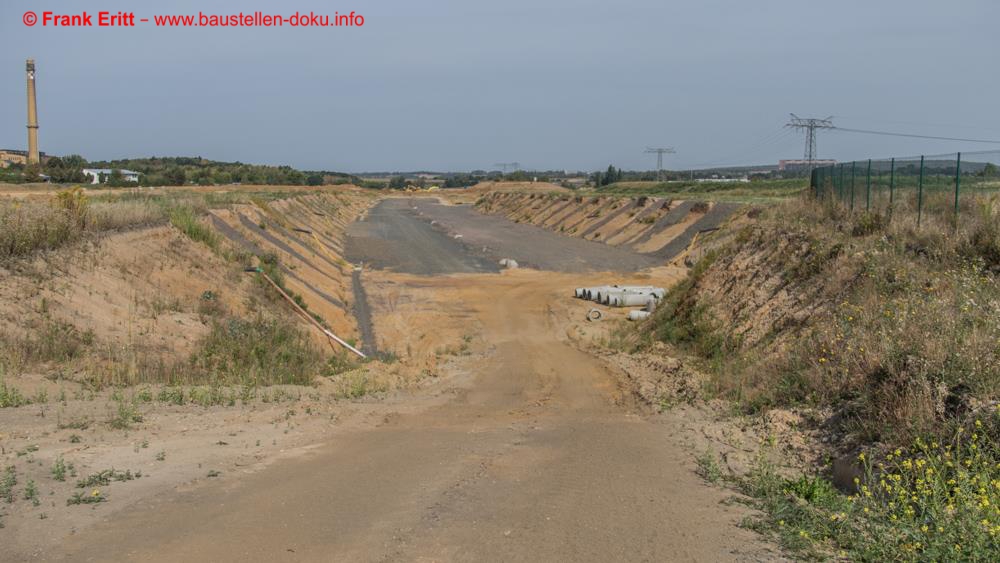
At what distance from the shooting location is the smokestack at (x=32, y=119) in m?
80.8

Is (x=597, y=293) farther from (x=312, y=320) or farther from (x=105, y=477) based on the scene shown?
(x=105, y=477)

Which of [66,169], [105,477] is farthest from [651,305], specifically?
[66,169]

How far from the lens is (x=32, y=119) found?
8081cm

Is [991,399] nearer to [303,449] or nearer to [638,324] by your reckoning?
[303,449]

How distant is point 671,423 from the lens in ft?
34.3

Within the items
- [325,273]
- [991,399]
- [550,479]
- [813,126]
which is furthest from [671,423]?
[813,126]

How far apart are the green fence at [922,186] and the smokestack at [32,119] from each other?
281 ft

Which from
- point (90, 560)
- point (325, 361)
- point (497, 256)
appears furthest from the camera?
point (497, 256)

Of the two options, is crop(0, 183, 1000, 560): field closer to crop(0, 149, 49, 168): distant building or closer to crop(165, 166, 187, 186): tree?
crop(165, 166, 187, 186): tree

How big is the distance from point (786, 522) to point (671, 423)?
179 inches

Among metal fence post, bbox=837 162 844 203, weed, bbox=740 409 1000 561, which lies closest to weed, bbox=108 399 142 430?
weed, bbox=740 409 1000 561

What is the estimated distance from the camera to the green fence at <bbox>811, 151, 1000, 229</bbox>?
12898 millimetres

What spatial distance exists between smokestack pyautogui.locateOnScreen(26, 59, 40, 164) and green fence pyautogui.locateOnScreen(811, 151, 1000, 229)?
8566cm

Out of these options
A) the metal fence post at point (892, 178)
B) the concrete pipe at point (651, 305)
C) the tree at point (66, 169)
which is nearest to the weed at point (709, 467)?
the metal fence post at point (892, 178)
